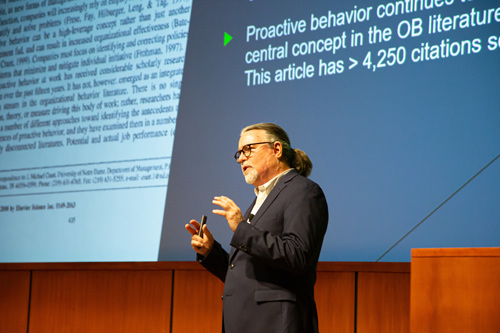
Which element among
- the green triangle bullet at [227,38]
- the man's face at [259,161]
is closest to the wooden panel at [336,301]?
the man's face at [259,161]

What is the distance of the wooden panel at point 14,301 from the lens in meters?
4.47

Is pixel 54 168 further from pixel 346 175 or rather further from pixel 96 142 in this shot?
pixel 346 175

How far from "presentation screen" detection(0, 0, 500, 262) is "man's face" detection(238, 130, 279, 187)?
3.03 feet

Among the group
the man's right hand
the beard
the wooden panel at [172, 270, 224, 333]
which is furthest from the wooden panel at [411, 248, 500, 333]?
the wooden panel at [172, 270, 224, 333]

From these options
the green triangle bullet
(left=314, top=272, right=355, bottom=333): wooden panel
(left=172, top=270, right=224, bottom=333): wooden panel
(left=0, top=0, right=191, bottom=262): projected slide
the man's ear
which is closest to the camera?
the man's ear

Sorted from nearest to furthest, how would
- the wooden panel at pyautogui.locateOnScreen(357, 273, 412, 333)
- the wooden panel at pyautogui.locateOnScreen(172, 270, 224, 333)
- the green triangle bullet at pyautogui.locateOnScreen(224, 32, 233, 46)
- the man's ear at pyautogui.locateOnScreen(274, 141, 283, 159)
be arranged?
the man's ear at pyautogui.locateOnScreen(274, 141, 283, 159) → the wooden panel at pyautogui.locateOnScreen(357, 273, 412, 333) → the wooden panel at pyautogui.locateOnScreen(172, 270, 224, 333) → the green triangle bullet at pyautogui.locateOnScreen(224, 32, 233, 46)

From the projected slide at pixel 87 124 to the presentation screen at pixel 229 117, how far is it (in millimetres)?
11

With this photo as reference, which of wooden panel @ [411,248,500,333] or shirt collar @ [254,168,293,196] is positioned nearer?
wooden panel @ [411,248,500,333]

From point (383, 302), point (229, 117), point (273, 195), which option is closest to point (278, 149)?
point (273, 195)

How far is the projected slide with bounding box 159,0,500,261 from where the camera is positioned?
9.77ft

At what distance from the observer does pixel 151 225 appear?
403 centimetres

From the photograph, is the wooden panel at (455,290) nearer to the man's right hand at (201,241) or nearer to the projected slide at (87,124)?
the man's right hand at (201,241)

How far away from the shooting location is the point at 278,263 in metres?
2.10

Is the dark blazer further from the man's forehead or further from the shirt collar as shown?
the man's forehead
